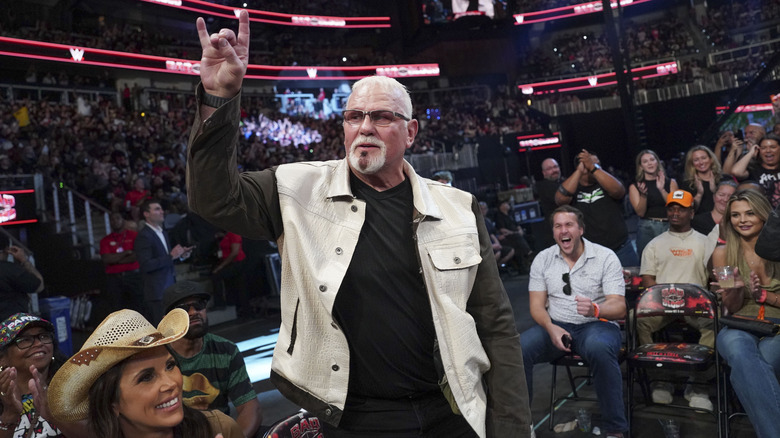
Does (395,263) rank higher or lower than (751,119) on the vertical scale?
lower

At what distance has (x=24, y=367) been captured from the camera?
310cm

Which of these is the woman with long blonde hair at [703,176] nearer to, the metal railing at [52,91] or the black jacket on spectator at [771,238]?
the black jacket on spectator at [771,238]

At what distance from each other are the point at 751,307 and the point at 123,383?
3.76 m

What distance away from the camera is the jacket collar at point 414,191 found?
1.83 m

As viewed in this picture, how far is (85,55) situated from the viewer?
2053 centimetres

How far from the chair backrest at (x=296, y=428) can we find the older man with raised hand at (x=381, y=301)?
0.51m

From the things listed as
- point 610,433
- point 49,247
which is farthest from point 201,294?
point 49,247

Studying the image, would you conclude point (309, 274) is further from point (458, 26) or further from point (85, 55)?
point (458, 26)

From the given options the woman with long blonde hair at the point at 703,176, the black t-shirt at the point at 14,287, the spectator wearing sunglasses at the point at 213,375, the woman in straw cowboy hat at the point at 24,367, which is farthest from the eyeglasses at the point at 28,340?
the woman with long blonde hair at the point at 703,176

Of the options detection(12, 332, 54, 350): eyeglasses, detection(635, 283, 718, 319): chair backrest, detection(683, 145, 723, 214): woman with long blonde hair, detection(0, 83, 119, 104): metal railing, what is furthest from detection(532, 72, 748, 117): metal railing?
detection(12, 332, 54, 350): eyeglasses

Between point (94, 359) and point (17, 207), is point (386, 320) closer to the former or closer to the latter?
point (94, 359)

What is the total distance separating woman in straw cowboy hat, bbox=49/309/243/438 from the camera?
2025 mm

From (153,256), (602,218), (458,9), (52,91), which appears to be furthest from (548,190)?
(458,9)

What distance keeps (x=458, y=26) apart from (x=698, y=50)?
999 cm
